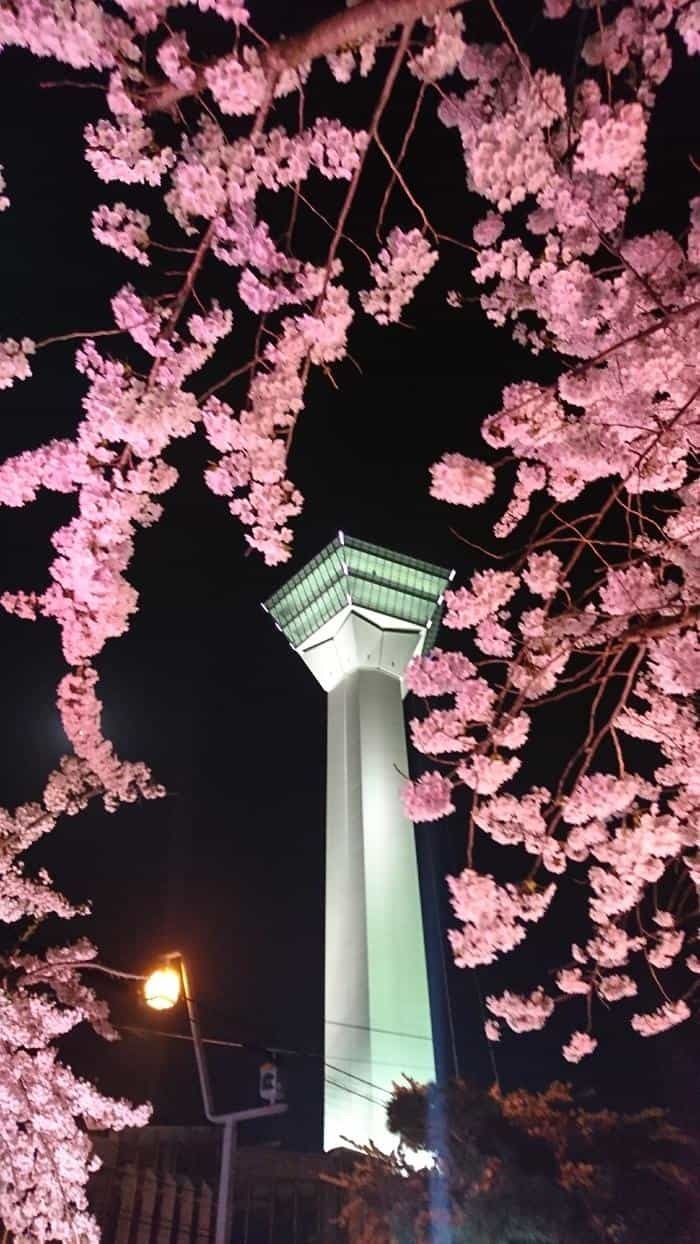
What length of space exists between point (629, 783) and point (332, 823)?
22579 mm

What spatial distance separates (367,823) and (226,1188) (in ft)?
60.8

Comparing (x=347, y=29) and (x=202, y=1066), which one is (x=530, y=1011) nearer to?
(x=202, y=1066)

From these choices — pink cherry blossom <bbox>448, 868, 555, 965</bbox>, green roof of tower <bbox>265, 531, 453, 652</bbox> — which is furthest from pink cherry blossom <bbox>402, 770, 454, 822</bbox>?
green roof of tower <bbox>265, 531, 453, 652</bbox>

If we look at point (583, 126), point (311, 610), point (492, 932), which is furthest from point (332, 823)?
point (583, 126)

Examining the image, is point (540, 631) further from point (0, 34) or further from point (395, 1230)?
point (395, 1230)

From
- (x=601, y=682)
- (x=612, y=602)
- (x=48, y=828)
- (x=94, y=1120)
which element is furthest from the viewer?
(x=94, y=1120)

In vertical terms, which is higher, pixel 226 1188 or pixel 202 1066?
pixel 202 1066

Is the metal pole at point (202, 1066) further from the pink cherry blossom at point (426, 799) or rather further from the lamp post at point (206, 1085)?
the pink cherry blossom at point (426, 799)

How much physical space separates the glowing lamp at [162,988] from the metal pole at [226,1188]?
2034mm

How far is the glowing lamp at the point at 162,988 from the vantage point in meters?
8.12

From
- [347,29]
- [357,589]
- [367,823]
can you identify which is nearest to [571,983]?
[347,29]

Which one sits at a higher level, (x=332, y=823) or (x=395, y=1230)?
(x=332, y=823)

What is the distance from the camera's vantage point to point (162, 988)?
8.17 m

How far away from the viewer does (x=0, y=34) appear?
3701 mm
